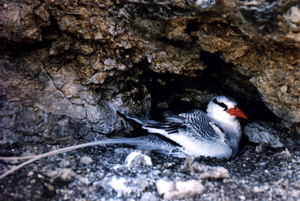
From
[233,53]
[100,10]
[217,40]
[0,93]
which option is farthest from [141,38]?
[0,93]

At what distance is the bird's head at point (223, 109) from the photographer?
13.5ft

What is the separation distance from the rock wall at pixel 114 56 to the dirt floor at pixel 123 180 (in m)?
0.61

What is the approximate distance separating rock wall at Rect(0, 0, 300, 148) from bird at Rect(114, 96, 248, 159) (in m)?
0.45

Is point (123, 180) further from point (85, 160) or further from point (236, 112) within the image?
point (236, 112)

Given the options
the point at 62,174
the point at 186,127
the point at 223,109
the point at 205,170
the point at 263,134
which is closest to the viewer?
the point at 62,174

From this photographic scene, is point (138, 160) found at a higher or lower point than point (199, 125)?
A: lower

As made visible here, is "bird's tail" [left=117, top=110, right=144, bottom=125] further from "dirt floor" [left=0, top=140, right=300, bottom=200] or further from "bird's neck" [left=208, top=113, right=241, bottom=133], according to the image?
"bird's neck" [left=208, top=113, right=241, bottom=133]

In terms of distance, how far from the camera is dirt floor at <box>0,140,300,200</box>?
7.75ft

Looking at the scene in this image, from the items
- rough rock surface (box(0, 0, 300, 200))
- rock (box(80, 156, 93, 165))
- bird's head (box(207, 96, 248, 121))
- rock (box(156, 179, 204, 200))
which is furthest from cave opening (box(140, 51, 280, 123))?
rock (box(156, 179, 204, 200))

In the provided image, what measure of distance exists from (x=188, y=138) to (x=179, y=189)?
44.5 inches

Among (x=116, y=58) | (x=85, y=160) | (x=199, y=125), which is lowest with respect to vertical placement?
(x=85, y=160)

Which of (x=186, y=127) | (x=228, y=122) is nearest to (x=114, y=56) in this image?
(x=186, y=127)

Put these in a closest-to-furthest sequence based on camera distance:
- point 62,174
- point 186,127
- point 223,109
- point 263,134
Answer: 1. point 62,174
2. point 186,127
3. point 263,134
4. point 223,109

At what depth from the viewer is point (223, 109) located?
420cm
